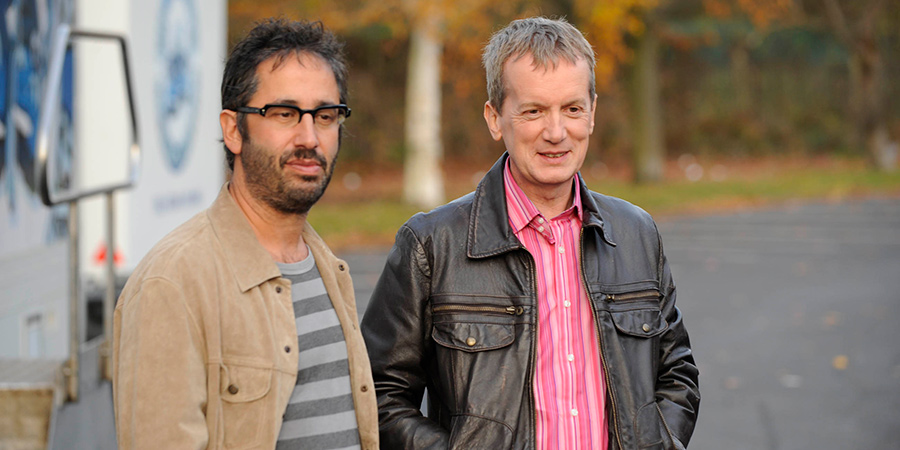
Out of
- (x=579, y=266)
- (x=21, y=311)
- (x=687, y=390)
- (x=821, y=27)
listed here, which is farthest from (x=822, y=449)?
(x=821, y=27)

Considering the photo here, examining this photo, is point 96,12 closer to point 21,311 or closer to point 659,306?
point 21,311

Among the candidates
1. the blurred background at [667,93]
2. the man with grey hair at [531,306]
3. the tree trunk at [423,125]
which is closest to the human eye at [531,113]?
the man with grey hair at [531,306]

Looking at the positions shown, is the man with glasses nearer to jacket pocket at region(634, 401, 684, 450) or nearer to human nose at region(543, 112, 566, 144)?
human nose at region(543, 112, 566, 144)

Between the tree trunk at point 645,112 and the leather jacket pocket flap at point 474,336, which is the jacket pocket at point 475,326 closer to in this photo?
the leather jacket pocket flap at point 474,336

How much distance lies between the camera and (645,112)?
77.8ft

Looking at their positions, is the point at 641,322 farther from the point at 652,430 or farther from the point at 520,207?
the point at 520,207

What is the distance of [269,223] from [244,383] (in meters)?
0.42

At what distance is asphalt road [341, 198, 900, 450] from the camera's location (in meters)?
5.96

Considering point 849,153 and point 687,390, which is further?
point 849,153

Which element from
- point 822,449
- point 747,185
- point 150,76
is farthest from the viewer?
point 747,185

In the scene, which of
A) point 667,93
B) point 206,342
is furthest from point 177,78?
point 667,93

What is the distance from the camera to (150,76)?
6.21m

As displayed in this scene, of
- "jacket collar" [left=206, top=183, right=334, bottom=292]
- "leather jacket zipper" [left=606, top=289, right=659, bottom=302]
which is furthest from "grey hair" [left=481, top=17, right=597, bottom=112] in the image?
"jacket collar" [left=206, top=183, right=334, bottom=292]

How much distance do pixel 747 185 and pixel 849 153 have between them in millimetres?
10261
